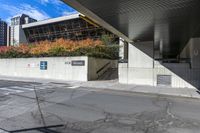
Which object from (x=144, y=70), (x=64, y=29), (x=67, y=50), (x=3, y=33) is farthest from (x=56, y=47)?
(x=3, y=33)

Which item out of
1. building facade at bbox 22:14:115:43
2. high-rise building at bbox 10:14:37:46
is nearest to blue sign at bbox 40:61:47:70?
building facade at bbox 22:14:115:43

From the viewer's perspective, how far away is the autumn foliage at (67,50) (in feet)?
74.6

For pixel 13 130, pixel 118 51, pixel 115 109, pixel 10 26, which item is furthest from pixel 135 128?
pixel 10 26

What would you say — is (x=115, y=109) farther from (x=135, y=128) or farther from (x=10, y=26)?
(x=10, y=26)

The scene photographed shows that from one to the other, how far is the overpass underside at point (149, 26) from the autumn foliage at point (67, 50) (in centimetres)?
467

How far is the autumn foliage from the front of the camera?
74.6ft

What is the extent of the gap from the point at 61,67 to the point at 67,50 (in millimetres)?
2472

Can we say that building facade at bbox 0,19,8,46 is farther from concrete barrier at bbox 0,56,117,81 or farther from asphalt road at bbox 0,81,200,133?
asphalt road at bbox 0,81,200,133

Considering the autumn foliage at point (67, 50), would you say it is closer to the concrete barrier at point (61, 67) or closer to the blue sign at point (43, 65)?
the concrete barrier at point (61, 67)

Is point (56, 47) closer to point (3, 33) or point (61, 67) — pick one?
point (61, 67)

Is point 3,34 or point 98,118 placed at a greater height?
point 3,34

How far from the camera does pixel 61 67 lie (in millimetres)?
23078

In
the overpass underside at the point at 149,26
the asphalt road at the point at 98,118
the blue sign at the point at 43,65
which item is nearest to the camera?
the asphalt road at the point at 98,118

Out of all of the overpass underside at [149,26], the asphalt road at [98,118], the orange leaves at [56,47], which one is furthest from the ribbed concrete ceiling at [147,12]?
the orange leaves at [56,47]
